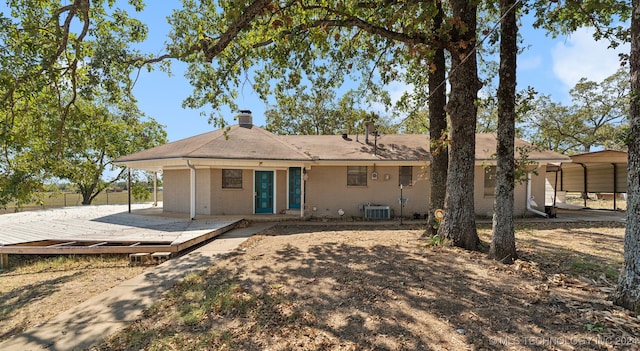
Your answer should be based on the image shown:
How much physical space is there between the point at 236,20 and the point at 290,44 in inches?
89.4

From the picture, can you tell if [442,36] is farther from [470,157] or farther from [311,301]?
[311,301]

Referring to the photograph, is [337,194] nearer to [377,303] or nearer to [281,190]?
[281,190]

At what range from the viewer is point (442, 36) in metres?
5.85

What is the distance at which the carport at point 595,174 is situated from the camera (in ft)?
41.0

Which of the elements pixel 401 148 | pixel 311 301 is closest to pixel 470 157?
pixel 311 301

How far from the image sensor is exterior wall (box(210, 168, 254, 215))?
37.0 feet

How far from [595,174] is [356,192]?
47.2 feet

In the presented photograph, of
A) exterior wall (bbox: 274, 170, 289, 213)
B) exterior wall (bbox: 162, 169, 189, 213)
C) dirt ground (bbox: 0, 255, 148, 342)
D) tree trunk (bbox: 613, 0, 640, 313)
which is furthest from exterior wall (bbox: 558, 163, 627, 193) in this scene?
dirt ground (bbox: 0, 255, 148, 342)

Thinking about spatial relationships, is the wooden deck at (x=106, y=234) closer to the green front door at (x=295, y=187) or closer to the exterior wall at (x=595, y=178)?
the green front door at (x=295, y=187)

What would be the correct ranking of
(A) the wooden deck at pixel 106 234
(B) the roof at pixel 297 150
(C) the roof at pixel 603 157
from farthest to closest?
(C) the roof at pixel 603 157
(B) the roof at pixel 297 150
(A) the wooden deck at pixel 106 234

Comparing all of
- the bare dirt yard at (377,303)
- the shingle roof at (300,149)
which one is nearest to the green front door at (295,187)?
the shingle roof at (300,149)

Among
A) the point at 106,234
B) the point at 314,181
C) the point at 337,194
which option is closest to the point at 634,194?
the point at 337,194

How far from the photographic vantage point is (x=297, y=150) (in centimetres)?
1191

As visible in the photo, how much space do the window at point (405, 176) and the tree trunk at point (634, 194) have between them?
28.3 feet
